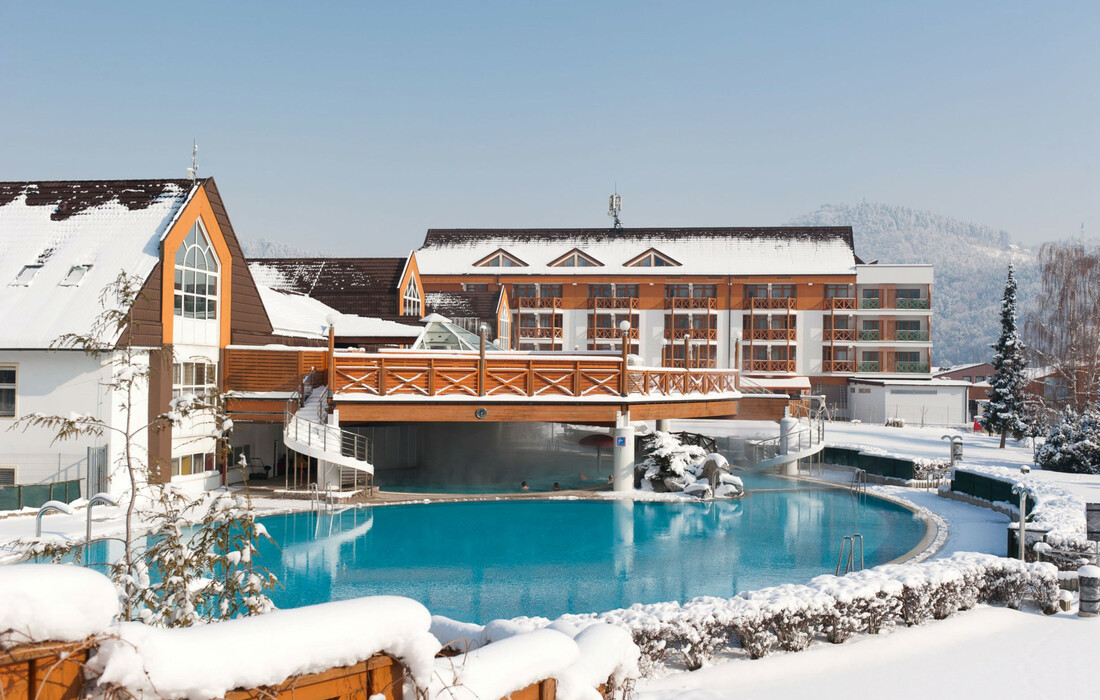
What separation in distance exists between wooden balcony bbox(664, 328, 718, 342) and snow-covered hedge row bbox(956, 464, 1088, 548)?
1251 inches

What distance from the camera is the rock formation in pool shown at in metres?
22.7

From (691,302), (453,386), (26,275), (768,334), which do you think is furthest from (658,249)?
(26,275)

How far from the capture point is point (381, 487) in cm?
2359

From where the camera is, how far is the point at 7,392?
1916 centimetres

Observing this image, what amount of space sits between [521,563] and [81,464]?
10.7m

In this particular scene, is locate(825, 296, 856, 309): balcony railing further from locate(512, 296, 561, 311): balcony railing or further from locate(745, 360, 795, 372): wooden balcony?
locate(512, 296, 561, 311): balcony railing

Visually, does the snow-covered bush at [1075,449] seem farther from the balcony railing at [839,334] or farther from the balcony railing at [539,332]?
the balcony railing at [539,332]

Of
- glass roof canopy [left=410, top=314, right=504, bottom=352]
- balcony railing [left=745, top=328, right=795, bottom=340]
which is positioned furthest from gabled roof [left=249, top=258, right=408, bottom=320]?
balcony railing [left=745, top=328, right=795, bottom=340]

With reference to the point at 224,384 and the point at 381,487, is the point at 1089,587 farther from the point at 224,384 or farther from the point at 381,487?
the point at 224,384

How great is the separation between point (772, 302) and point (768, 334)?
2.08 metres

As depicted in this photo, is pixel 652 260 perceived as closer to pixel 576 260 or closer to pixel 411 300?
pixel 576 260

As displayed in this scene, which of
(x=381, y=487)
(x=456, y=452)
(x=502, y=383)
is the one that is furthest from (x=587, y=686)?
(x=456, y=452)

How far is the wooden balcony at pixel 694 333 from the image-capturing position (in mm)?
55031

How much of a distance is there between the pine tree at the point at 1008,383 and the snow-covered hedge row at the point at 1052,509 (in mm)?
19227
